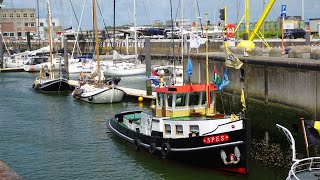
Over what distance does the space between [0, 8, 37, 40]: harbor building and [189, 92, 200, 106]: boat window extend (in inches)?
4425

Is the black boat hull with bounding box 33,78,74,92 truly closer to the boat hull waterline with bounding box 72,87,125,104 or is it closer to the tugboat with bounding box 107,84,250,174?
the boat hull waterline with bounding box 72,87,125,104

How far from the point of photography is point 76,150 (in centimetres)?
2233

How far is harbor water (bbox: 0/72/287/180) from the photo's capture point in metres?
18.6

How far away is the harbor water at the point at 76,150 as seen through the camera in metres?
18.6

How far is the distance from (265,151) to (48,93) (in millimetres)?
27716

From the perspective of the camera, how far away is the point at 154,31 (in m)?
84.6

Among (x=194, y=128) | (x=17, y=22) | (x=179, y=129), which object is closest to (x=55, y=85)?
(x=179, y=129)

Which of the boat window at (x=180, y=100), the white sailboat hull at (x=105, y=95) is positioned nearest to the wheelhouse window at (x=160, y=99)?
the boat window at (x=180, y=100)

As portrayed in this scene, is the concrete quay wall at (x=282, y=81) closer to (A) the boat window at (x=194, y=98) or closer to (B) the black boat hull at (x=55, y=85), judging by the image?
(A) the boat window at (x=194, y=98)

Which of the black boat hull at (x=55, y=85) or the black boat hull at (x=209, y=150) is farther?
the black boat hull at (x=55, y=85)

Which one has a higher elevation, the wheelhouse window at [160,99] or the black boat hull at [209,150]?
the wheelhouse window at [160,99]

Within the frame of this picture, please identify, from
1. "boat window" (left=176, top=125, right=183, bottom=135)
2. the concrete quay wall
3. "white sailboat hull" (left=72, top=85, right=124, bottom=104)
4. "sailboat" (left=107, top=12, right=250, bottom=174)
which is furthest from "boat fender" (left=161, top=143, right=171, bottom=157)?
"white sailboat hull" (left=72, top=85, right=124, bottom=104)

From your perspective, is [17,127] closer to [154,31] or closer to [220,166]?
[220,166]

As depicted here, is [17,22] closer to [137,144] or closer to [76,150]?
[76,150]
